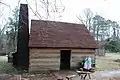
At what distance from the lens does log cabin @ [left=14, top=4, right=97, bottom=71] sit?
52.4ft

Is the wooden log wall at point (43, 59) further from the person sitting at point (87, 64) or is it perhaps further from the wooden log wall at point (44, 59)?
the person sitting at point (87, 64)

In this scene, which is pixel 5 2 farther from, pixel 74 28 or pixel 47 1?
pixel 74 28

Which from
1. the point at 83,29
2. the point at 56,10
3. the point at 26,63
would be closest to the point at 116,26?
the point at 83,29

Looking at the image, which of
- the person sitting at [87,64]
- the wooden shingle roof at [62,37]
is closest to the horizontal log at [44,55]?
the wooden shingle roof at [62,37]

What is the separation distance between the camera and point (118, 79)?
45.0 ft

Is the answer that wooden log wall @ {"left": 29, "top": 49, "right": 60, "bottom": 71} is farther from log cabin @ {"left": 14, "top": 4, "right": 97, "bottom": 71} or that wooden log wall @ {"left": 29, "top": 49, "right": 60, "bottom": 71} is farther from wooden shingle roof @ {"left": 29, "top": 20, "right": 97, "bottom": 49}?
wooden shingle roof @ {"left": 29, "top": 20, "right": 97, "bottom": 49}

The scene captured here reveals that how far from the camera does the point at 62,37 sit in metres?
17.7

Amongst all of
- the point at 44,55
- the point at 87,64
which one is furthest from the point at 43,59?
the point at 87,64

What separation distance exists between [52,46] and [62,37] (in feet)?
6.05

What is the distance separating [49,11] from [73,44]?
10996mm

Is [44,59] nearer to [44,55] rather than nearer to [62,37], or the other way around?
[44,55]

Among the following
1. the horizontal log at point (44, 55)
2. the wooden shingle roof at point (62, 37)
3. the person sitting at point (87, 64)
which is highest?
the wooden shingle roof at point (62, 37)

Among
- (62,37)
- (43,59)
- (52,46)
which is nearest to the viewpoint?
(43,59)

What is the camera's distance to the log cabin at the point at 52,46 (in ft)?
52.4
